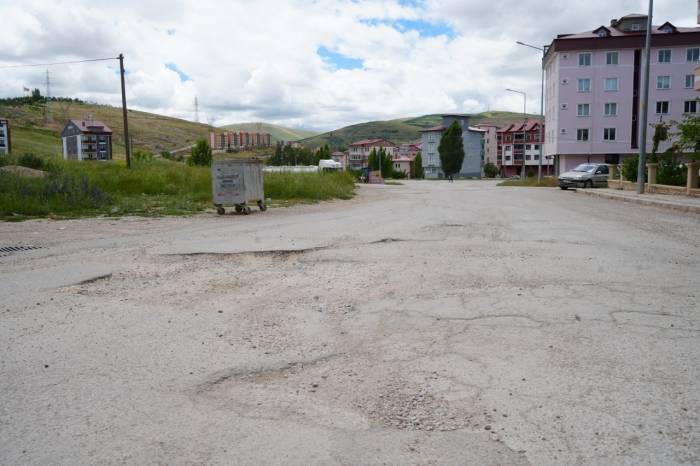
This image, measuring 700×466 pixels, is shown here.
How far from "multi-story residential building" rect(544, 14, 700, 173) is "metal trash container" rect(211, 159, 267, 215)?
53391 millimetres

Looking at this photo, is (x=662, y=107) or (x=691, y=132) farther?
(x=662, y=107)

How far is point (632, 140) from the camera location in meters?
62.8

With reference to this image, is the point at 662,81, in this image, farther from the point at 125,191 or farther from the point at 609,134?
the point at 125,191

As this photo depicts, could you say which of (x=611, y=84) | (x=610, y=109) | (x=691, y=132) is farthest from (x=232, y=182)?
(x=611, y=84)

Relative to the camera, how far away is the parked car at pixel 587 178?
3581cm

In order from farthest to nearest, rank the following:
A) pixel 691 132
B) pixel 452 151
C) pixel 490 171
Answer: pixel 490 171
pixel 452 151
pixel 691 132

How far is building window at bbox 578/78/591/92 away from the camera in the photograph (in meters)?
62.3

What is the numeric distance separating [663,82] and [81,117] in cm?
14587

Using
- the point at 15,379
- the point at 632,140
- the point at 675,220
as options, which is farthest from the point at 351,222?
the point at 632,140

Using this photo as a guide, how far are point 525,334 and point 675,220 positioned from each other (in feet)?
39.6

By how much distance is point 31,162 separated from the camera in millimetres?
26953

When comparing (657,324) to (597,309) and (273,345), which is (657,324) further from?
(273,345)

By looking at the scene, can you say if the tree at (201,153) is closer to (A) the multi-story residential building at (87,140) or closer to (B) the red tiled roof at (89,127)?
(A) the multi-story residential building at (87,140)

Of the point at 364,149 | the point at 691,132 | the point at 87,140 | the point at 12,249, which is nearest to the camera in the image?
the point at 12,249
